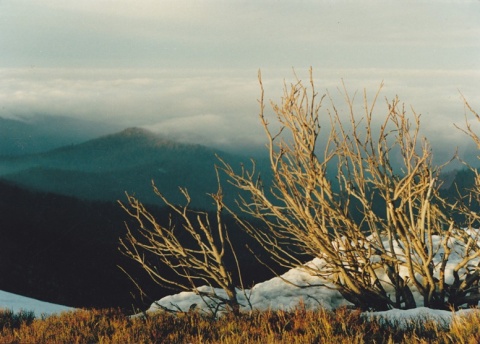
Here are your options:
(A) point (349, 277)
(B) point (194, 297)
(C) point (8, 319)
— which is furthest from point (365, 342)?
(C) point (8, 319)

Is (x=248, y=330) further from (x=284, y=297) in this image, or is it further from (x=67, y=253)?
(x=67, y=253)

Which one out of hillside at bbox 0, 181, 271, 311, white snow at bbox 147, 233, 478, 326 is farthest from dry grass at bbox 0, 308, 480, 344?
hillside at bbox 0, 181, 271, 311

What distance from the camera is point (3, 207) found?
61.0 meters

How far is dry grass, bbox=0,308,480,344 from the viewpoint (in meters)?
4.93

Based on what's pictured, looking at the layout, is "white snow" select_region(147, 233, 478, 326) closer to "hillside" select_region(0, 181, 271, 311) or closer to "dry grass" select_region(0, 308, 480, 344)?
"dry grass" select_region(0, 308, 480, 344)

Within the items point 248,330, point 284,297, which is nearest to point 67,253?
point 284,297

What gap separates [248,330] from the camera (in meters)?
5.53

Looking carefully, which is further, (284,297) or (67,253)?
(67,253)

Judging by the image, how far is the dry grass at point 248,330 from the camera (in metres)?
4.93

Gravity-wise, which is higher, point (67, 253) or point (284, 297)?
point (284, 297)

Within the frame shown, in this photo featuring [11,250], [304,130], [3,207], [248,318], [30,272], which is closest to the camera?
[248,318]

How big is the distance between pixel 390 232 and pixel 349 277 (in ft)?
2.88

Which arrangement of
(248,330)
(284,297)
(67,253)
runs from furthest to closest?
(67,253), (284,297), (248,330)

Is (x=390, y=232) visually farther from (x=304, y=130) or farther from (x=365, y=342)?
(x=365, y=342)
